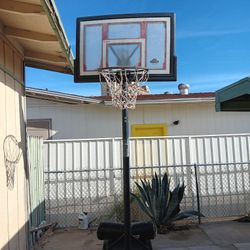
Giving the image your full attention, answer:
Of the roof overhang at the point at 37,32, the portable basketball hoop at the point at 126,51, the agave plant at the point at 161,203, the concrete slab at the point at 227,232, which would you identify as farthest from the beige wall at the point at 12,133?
the concrete slab at the point at 227,232

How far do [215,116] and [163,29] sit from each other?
596 cm

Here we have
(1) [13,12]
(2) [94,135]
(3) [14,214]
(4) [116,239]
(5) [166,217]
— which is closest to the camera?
(1) [13,12]

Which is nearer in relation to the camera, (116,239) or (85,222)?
(116,239)

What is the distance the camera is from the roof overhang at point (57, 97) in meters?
10.7

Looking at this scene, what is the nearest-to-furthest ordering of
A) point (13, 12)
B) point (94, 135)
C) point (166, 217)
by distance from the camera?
point (13, 12)
point (166, 217)
point (94, 135)

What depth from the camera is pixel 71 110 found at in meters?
11.5

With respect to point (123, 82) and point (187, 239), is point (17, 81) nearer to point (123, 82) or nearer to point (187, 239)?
point (123, 82)

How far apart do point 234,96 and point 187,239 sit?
2.91m

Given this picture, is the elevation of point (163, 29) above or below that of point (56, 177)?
above

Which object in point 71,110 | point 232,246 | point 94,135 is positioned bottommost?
point 232,246

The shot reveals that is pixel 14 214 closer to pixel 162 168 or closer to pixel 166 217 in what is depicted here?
pixel 166 217

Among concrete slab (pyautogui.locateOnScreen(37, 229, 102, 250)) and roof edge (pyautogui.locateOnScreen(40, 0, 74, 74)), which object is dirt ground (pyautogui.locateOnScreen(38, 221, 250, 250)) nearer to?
concrete slab (pyautogui.locateOnScreen(37, 229, 102, 250))

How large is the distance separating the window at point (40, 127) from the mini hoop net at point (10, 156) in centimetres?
568

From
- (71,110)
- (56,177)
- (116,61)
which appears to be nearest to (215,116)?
(71,110)
